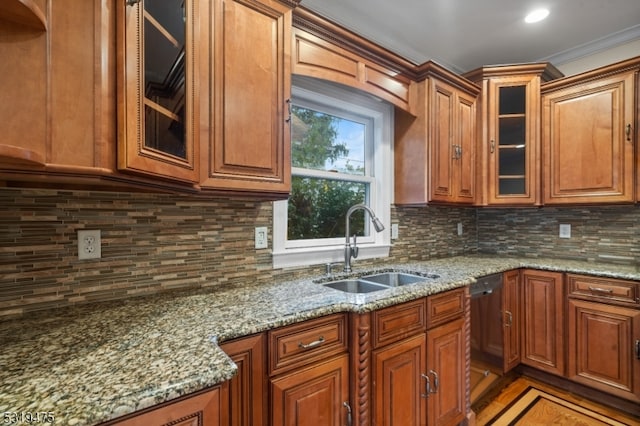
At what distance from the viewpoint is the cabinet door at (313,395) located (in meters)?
1.11

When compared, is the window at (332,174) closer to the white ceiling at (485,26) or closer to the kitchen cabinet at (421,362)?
the white ceiling at (485,26)

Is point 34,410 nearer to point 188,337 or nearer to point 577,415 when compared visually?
point 188,337

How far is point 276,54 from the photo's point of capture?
57.3 inches

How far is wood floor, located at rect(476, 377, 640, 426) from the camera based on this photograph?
191 centimetres

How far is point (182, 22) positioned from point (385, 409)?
1.76 m

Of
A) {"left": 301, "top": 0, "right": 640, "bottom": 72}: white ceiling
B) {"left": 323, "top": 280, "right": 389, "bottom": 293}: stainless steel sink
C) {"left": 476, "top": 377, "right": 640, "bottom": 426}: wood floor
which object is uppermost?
{"left": 301, "top": 0, "right": 640, "bottom": 72}: white ceiling

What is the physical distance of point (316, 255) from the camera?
76.6 inches

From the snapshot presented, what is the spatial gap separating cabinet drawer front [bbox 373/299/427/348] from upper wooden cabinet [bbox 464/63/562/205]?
58.0 inches

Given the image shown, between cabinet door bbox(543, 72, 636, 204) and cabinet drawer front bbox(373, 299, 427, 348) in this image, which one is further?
cabinet door bbox(543, 72, 636, 204)

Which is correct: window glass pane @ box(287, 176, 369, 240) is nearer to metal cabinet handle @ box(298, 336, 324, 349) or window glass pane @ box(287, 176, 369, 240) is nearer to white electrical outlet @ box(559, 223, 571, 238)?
metal cabinet handle @ box(298, 336, 324, 349)

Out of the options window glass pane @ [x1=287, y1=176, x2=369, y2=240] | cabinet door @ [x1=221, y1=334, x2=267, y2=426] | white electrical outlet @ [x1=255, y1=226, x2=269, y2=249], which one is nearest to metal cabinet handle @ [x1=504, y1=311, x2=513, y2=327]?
window glass pane @ [x1=287, y1=176, x2=369, y2=240]

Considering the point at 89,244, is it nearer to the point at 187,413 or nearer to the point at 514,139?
the point at 187,413

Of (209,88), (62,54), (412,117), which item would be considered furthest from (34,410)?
(412,117)

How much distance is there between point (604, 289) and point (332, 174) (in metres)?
1.90
